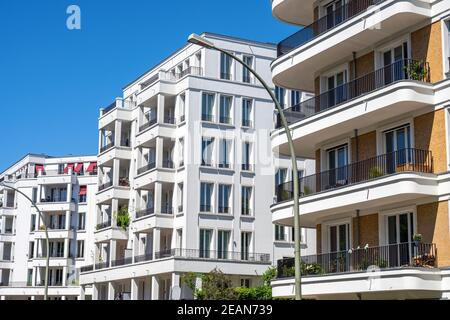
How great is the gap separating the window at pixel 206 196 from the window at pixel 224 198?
742 mm

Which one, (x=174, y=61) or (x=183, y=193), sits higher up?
(x=174, y=61)

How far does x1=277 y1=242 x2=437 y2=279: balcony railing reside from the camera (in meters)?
24.5

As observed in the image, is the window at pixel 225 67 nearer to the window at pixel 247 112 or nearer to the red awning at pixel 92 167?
the window at pixel 247 112

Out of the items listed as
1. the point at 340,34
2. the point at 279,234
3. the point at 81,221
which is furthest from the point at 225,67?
the point at 81,221

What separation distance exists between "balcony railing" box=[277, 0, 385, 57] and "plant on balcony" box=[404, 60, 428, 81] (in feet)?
8.96

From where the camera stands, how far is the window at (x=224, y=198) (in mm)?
52344

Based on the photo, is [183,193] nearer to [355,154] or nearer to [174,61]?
[174,61]

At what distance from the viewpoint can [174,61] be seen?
2329 inches

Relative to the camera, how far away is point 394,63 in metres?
26.6

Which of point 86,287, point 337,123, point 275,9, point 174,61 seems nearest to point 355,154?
point 337,123

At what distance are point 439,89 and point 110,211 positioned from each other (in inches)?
1674

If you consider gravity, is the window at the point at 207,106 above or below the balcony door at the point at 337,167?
above

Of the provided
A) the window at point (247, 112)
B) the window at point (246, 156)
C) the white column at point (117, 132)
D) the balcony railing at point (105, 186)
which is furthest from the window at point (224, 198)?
the balcony railing at point (105, 186)

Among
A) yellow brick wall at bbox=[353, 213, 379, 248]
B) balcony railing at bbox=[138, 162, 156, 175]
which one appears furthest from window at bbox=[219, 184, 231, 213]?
yellow brick wall at bbox=[353, 213, 379, 248]
